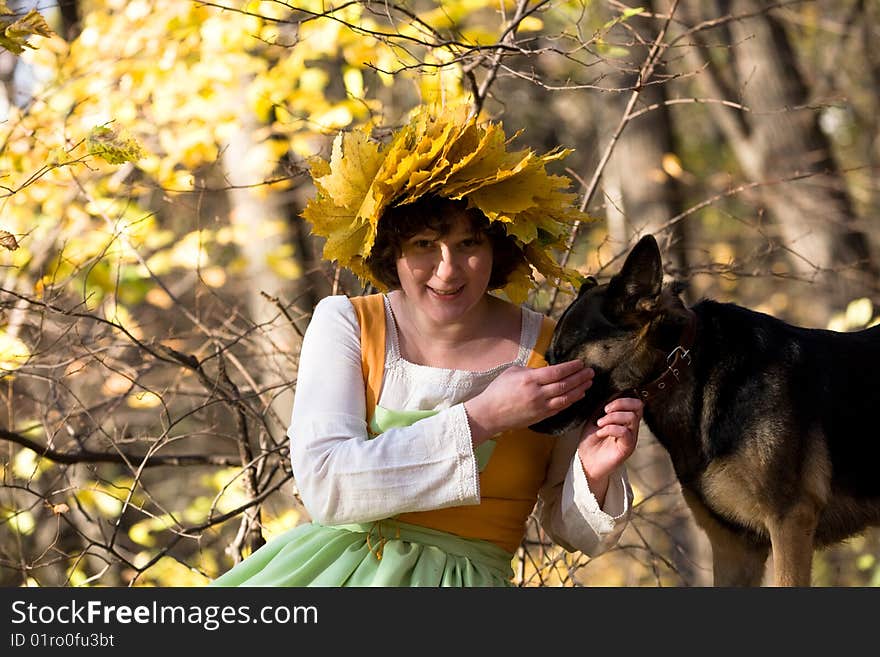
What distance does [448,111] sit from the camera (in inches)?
128

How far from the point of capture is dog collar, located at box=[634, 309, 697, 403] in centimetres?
355

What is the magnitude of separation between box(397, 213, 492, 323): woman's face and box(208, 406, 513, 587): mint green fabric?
316 millimetres

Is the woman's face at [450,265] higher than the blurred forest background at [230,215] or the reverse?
the reverse

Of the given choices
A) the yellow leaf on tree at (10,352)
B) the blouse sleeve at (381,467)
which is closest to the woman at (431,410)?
the blouse sleeve at (381,467)

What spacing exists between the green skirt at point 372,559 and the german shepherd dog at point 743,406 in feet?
2.13

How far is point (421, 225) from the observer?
312 cm

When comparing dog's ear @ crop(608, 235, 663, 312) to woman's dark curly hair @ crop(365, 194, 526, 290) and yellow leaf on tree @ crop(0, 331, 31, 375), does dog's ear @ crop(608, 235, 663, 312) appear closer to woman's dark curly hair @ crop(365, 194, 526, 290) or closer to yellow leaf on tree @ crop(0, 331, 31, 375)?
woman's dark curly hair @ crop(365, 194, 526, 290)

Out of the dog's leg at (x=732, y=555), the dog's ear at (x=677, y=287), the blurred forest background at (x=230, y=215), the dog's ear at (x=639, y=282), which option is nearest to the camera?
the dog's ear at (x=639, y=282)

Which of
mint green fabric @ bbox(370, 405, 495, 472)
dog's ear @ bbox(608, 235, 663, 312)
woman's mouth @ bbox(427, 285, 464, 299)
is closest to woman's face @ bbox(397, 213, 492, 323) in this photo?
woman's mouth @ bbox(427, 285, 464, 299)

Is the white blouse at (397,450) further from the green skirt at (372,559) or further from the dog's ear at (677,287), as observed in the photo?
the dog's ear at (677,287)

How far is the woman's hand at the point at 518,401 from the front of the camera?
9.40 feet
